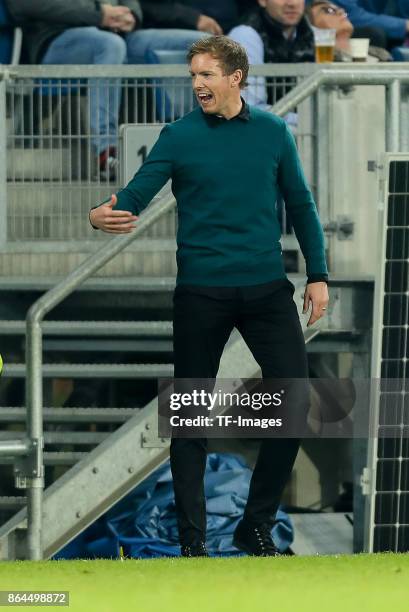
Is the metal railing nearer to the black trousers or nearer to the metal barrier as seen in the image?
the metal barrier

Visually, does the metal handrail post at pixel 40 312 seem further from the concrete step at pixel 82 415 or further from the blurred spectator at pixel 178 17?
the blurred spectator at pixel 178 17

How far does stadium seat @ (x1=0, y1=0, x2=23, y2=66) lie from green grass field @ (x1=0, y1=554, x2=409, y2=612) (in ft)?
15.1

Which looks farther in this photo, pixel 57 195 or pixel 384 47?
pixel 384 47

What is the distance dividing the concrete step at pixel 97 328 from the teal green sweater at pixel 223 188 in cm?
235

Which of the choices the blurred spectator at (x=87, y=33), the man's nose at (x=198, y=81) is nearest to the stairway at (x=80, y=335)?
the blurred spectator at (x=87, y=33)

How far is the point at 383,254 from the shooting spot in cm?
841

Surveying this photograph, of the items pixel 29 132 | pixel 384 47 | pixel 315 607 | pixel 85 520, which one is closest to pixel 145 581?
pixel 315 607

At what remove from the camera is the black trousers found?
20.9ft

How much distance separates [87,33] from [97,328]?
6.82 feet

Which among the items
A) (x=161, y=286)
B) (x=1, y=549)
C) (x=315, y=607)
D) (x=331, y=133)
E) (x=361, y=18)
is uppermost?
(x=361, y=18)

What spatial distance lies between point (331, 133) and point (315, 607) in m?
4.41

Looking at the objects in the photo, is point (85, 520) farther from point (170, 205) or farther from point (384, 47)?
point (384, 47)

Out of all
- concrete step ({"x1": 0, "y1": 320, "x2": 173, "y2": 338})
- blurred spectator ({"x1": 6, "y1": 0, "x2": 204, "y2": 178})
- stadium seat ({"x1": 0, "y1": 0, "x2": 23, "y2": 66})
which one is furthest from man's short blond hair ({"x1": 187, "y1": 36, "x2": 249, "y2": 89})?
stadium seat ({"x1": 0, "y1": 0, "x2": 23, "y2": 66})

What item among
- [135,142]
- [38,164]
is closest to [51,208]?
[38,164]
